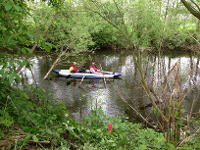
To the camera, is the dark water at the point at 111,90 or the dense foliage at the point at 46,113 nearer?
the dense foliage at the point at 46,113

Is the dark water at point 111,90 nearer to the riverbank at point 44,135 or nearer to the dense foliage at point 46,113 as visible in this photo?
the dense foliage at point 46,113

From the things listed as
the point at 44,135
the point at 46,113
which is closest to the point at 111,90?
the point at 46,113

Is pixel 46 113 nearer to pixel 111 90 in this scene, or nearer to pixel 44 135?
pixel 44 135

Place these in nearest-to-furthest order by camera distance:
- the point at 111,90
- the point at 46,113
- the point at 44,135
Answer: the point at 44,135 < the point at 46,113 < the point at 111,90

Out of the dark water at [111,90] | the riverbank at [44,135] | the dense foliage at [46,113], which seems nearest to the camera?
the dense foliage at [46,113]

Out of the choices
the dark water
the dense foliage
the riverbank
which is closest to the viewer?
the dense foliage

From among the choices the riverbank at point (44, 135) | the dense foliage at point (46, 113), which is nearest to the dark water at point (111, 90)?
the dense foliage at point (46, 113)

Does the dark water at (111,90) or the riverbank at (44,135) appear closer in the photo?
the riverbank at (44,135)

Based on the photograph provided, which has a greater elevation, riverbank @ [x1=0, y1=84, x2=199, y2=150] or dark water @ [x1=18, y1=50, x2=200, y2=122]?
riverbank @ [x1=0, y1=84, x2=199, y2=150]

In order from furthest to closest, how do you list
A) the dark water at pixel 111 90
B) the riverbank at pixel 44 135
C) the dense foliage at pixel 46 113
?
1. the dark water at pixel 111 90
2. the riverbank at pixel 44 135
3. the dense foliage at pixel 46 113

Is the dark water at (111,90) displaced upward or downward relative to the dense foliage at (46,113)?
downward

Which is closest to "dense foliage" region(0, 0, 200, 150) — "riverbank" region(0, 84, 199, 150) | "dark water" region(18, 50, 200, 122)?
"riverbank" region(0, 84, 199, 150)

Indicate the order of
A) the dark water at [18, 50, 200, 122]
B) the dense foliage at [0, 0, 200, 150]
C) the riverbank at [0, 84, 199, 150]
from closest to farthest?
1. the dense foliage at [0, 0, 200, 150]
2. the riverbank at [0, 84, 199, 150]
3. the dark water at [18, 50, 200, 122]

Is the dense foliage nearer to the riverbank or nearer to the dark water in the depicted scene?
the riverbank
